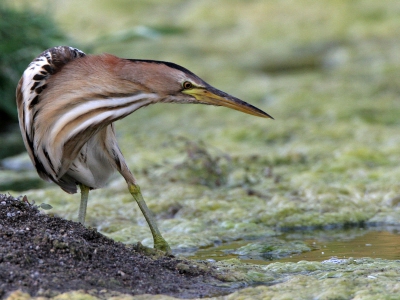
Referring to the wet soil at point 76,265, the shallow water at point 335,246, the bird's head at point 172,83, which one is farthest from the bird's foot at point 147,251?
the bird's head at point 172,83

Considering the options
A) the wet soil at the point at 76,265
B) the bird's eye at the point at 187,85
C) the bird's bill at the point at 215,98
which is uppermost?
the bird's eye at the point at 187,85

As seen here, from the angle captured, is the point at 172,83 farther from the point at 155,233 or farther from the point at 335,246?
the point at 335,246

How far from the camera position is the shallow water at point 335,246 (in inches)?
149

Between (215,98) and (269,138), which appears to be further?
(269,138)

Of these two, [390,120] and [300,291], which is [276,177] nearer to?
[390,120]

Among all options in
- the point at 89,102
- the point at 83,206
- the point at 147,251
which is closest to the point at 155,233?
the point at 147,251

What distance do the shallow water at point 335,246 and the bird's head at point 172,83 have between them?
3.19 feet

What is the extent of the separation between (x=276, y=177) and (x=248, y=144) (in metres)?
1.10

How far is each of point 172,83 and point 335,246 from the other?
1.41 metres

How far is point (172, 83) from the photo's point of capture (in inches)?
125

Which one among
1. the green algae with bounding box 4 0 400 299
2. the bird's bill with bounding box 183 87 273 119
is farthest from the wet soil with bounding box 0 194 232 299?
the bird's bill with bounding box 183 87 273 119

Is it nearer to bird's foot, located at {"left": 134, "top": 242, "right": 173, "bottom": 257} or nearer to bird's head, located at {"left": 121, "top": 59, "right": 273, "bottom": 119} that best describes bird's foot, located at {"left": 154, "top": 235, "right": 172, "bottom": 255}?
bird's foot, located at {"left": 134, "top": 242, "right": 173, "bottom": 257}

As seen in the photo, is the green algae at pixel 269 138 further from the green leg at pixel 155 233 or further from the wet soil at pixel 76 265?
the green leg at pixel 155 233

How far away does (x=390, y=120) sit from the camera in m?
6.76
